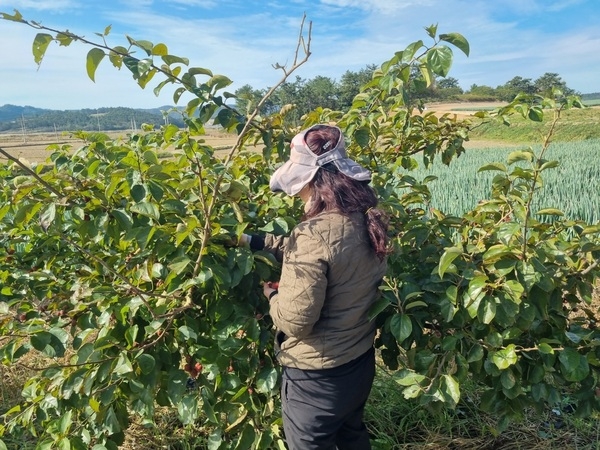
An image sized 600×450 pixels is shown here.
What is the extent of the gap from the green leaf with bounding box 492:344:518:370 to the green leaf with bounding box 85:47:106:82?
1.39 meters

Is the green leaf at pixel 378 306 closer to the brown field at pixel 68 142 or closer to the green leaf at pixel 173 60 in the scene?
the brown field at pixel 68 142

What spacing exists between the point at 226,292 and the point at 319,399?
1.57 feet

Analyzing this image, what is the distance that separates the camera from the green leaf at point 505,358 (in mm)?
1470

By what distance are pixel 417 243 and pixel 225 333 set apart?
744 millimetres

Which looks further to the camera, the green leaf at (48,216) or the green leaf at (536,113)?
the green leaf at (536,113)

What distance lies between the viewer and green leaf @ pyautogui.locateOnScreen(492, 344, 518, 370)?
147cm

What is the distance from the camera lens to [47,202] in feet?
4.53

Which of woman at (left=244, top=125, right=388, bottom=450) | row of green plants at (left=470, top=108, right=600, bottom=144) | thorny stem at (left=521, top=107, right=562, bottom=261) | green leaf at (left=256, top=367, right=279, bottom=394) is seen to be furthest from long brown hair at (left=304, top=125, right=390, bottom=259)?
row of green plants at (left=470, top=108, right=600, bottom=144)

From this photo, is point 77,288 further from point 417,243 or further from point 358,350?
point 417,243

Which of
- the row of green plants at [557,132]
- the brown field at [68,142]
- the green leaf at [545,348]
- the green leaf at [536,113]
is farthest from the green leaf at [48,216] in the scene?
the row of green plants at [557,132]

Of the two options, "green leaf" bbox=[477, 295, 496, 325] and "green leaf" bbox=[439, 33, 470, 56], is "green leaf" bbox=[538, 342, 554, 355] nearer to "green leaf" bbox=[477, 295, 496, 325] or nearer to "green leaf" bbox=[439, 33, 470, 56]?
"green leaf" bbox=[477, 295, 496, 325]

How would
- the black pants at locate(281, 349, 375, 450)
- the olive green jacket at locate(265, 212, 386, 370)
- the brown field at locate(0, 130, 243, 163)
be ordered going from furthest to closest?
the brown field at locate(0, 130, 243, 163), the black pants at locate(281, 349, 375, 450), the olive green jacket at locate(265, 212, 386, 370)

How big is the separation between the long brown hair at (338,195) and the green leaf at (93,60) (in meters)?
0.61

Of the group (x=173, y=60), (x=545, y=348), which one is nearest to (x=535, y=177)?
(x=545, y=348)
